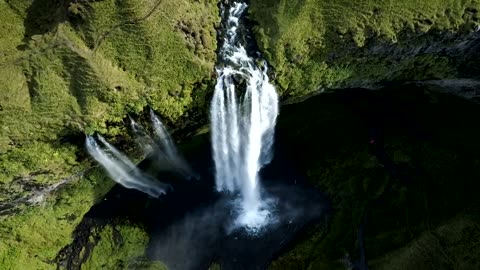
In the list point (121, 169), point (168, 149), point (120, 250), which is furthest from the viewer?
point (120, 250)

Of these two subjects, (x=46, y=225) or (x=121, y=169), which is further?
(x=121, y=169)

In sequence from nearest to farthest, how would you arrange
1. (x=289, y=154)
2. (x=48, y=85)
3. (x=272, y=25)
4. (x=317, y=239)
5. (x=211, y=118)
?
1. (x=48, y=85)
2. (x=272, y=25)
3. (x=211, y=118)
4. (x=317, y=239)
5. (x=289, y=154)

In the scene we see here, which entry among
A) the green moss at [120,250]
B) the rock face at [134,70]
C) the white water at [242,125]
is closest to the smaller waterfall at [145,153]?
the rock face at [134,70]

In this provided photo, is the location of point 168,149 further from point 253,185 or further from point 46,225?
point 46,225

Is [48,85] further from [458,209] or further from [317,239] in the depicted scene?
[458,209]

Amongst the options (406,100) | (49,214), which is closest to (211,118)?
(49,214)

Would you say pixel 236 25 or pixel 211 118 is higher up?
pixel 236 25

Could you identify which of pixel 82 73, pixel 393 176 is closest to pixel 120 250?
pixel 82 73
